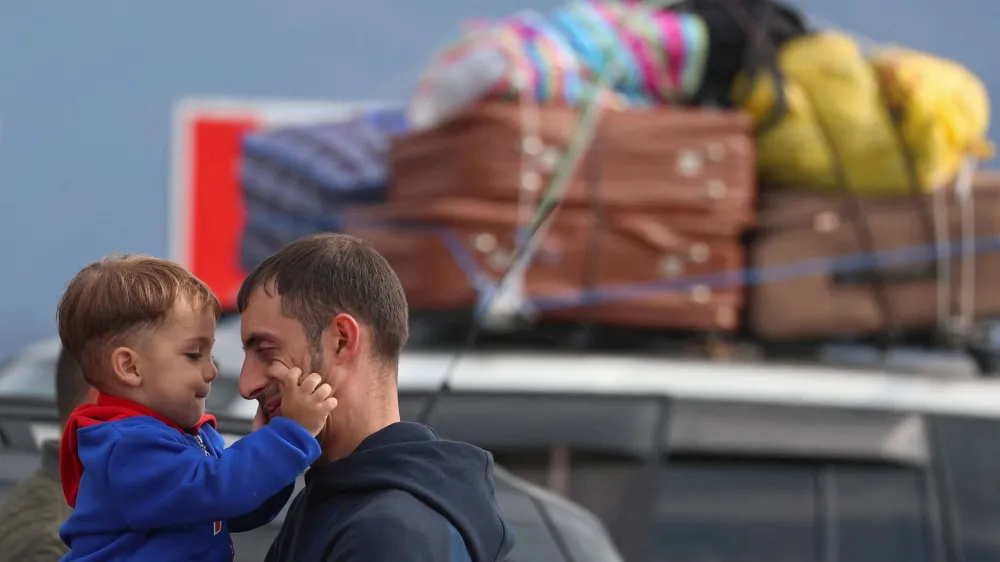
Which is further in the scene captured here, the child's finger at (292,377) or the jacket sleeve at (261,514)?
the jacket sleeve at (261,514)

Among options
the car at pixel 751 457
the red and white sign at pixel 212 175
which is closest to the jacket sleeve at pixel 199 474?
the car at pixel 751 457

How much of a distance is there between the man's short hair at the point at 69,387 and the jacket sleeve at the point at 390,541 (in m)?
1.07

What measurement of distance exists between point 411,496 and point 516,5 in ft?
14.0

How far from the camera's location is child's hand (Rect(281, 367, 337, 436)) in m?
1.37

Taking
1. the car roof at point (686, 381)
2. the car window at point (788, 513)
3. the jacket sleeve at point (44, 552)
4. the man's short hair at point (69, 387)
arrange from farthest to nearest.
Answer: the car roof at point (686, 381) < the car window at point (788, 513) < the man's short hair at point (69, 387) < the jacket sleeve at point (44, 552)

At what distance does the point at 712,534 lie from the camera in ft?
9.41

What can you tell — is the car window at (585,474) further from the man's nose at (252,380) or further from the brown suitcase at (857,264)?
the man's nose at (252,380)

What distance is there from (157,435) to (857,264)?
2497mm

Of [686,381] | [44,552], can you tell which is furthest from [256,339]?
[686,381]

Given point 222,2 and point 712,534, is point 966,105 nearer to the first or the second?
point 712,534

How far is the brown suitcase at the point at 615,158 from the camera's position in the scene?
3.40 metres

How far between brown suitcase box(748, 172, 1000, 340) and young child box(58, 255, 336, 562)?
2250 mm

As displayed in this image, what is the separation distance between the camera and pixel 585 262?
11.4ft

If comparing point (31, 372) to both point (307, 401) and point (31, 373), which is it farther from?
point (307, 401)
